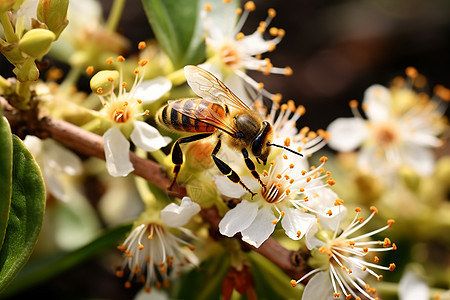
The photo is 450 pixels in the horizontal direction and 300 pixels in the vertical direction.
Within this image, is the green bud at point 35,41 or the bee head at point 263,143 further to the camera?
the bee head at point 263,143

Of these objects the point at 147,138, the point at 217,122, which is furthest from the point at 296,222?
the point at 147,138

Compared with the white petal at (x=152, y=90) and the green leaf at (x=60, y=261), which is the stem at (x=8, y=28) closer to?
the white petal at (x=152, y=90)

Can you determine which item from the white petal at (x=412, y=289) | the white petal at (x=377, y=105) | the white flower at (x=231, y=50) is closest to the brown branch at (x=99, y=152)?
the white flower at (x=231, y=50)

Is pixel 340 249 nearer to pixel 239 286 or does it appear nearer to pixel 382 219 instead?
pixel 239 286

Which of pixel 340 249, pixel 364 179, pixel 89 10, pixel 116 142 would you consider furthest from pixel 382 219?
pixel 89 10

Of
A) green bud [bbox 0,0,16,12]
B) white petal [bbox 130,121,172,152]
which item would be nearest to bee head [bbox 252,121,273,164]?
white petal [bbox 130,121,172,152]

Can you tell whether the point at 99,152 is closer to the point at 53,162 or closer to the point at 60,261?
the point at 53,162

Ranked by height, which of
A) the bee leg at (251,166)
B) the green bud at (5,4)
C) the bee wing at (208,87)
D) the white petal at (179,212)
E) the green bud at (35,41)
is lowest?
the white petal at (179,212)

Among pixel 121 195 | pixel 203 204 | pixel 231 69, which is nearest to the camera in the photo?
pixel 203 204
